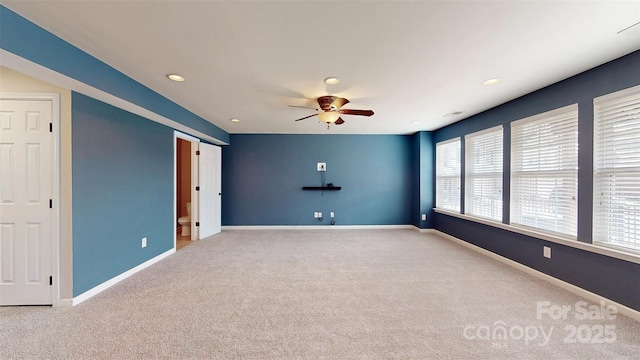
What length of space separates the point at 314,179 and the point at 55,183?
437 centimetres

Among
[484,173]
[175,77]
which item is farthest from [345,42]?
[484,173]

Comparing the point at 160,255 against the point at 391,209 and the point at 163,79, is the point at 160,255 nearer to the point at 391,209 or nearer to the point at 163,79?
the point at 163,79

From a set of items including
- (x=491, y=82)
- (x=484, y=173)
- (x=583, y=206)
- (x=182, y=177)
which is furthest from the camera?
(x=182, y=177)

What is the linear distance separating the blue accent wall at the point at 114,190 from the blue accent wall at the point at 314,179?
Result: 82.1 inches

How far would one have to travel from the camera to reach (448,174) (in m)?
5.16

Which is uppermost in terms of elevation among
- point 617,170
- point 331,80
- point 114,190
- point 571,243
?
point 331,80

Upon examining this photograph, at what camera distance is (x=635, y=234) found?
2.19 metres

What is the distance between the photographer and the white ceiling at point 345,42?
1.59m

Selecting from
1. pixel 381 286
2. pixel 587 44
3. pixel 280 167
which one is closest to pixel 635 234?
pixel 587 44

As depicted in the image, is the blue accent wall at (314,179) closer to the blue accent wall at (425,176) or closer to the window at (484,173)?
the blue accent wall at (425,176)

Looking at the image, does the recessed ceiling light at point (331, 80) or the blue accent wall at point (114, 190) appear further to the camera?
the recessed ceiling light at point (331, 80)

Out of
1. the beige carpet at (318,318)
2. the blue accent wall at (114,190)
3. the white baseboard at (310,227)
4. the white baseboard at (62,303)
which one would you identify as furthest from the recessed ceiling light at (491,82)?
the white baseboard at (62,303)

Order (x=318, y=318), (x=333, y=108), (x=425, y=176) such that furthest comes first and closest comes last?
(x=425, y=176) < (x=333, y=108) < (x=318, y=318)

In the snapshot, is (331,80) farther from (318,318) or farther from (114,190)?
(114,190)
